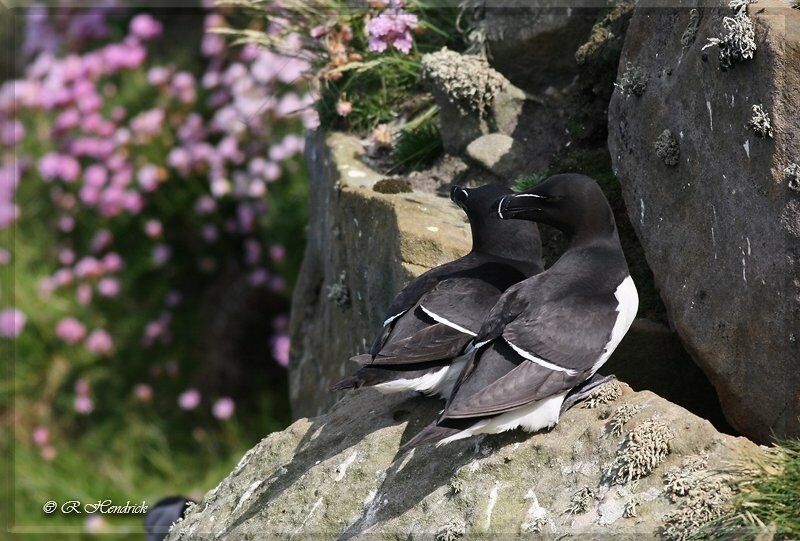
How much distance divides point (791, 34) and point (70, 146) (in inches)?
282

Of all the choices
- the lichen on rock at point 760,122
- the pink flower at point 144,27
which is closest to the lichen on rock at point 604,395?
the lichen on rock at point 760,122

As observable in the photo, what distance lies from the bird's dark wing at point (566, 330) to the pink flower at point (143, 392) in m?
5.60

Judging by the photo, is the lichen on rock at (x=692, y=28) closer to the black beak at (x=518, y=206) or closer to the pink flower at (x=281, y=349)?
the black beak at (x=518, y=206)

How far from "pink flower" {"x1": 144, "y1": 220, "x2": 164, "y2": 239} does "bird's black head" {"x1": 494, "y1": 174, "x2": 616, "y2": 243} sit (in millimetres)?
5349

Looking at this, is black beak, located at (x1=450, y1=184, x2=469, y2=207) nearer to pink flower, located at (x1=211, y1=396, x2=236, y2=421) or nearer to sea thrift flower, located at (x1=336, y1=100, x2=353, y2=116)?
sea thrift flower, located at (x1=336, y1=100, x2=353, y2=116)

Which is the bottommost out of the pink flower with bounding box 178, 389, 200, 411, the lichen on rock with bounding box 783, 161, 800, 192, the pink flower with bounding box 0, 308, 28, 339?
the pink flower with bounding box 178, 389, 200, 411

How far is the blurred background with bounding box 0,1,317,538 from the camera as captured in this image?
8.73 m

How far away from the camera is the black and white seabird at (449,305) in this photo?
4.13 metres

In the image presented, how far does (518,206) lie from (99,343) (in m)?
5.63

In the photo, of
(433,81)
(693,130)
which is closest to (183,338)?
(433,81)

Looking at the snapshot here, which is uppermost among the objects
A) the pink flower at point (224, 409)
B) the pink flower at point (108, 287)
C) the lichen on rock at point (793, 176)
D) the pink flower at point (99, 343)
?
the lichen on rock at point (793, 176)

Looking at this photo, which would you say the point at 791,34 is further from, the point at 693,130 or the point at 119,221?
the point at 119,221

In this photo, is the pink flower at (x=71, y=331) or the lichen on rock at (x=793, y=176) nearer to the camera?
the lichen on rock at (x=793, y=176)

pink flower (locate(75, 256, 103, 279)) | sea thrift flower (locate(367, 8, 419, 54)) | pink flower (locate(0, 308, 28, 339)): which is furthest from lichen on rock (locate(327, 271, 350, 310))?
pink flower (locate(0, 308, 28, 339))
